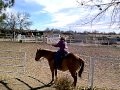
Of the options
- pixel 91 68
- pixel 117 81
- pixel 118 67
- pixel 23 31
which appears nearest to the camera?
pixel 91 68

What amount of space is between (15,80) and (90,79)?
2.90 metres

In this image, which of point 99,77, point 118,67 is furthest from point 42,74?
point 118,67

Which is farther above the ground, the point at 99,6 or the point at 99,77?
the point at 99,6

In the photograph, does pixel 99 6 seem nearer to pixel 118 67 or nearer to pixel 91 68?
pixel 91 68

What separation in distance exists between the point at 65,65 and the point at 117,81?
3541mm

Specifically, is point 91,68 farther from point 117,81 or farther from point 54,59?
point 117,81

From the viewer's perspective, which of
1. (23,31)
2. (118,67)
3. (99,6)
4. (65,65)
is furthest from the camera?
(23,31)

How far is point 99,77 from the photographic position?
52.0 ft

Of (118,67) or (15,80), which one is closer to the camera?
(15,80)

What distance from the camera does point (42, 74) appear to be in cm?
1605

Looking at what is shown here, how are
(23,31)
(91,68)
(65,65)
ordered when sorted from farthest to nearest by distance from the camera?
(23,31)
(65,65)
(91,68)

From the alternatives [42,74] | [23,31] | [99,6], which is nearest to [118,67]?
[42,74]

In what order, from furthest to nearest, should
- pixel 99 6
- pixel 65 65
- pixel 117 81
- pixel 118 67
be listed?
1. pixel 118 67
2. pixel 117 81
3. pixel 65 65
4. pixel 99 6

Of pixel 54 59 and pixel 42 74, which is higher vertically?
pixel 54 59
